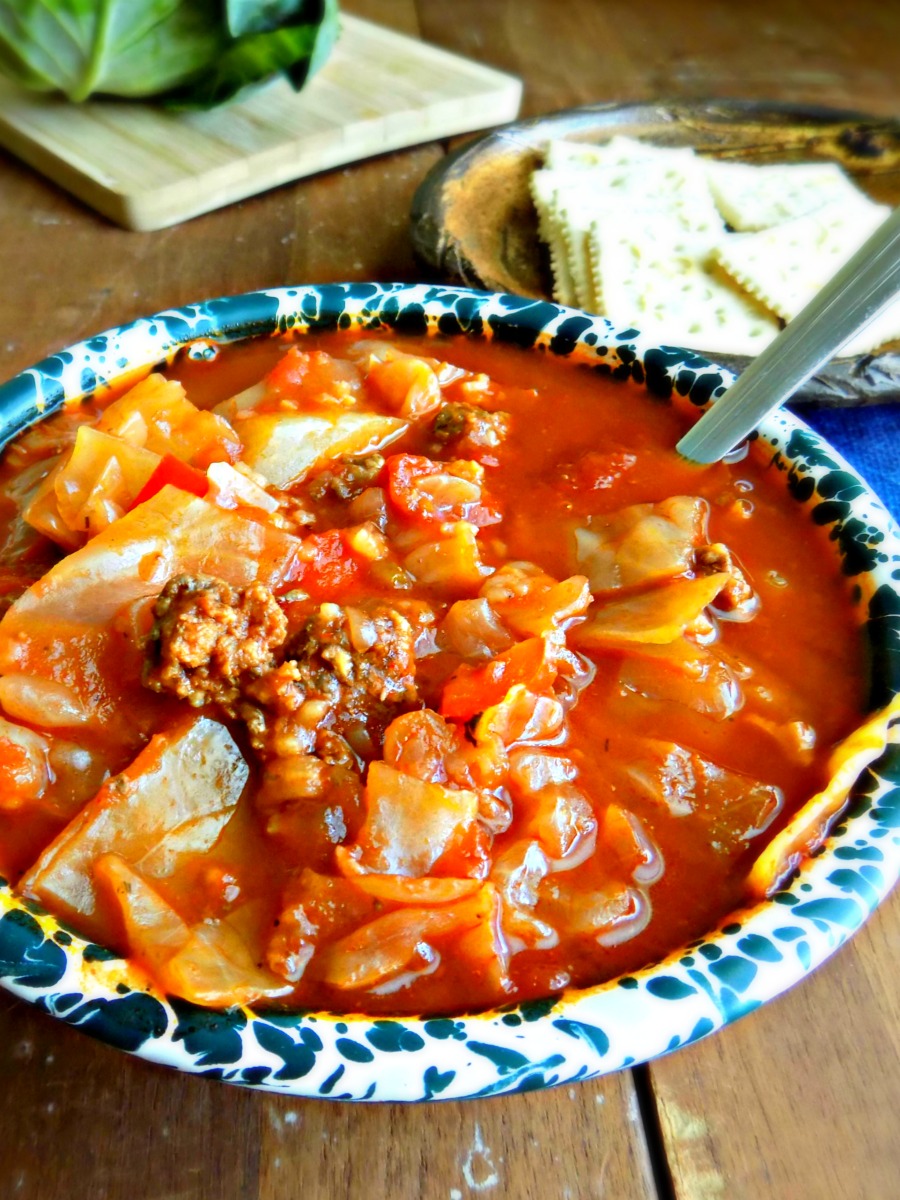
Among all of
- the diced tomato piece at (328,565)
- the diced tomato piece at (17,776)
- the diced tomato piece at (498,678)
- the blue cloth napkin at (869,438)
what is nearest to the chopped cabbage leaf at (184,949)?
the diced tomato piece at (17,776)

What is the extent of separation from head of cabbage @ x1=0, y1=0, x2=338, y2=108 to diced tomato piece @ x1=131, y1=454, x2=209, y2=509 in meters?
2.53

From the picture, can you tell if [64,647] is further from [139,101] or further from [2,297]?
[139,101]

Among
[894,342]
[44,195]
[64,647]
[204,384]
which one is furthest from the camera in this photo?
[44,195]

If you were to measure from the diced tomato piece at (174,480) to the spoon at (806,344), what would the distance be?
110cm

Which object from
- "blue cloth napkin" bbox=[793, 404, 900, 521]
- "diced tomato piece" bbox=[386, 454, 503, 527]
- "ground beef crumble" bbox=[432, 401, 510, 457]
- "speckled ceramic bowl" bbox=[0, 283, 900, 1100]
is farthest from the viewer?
"blue cloth napkin" bbox=[793, 404, 900, 521]

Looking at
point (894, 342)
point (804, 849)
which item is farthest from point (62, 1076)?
point (894, 342)

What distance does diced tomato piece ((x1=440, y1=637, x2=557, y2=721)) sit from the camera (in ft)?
5.61

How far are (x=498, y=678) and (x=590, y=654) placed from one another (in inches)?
8.9

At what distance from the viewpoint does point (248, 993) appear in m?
1.33

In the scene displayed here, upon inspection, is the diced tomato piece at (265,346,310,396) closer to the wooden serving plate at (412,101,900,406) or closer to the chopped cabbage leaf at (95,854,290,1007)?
the wooden serving plate at (412,101,900,406)

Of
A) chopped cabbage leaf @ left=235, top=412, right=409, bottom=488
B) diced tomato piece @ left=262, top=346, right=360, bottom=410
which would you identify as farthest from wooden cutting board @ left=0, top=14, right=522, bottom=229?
chopped cabbage leaf @ left=235, top=412, right=409, bottom=488

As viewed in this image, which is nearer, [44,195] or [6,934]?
[6,934]

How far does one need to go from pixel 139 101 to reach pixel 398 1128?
12.9ft

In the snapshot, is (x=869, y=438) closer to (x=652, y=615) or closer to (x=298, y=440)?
(x=652, y=615)
